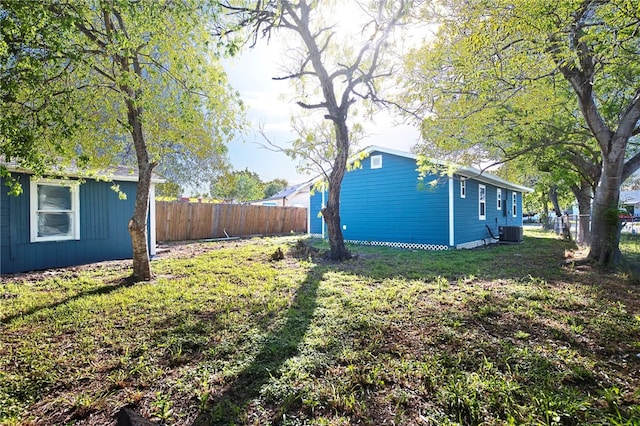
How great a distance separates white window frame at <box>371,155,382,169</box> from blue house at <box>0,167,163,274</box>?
312 inches

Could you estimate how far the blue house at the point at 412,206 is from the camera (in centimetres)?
1057

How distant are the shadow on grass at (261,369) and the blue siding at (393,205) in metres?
7.50

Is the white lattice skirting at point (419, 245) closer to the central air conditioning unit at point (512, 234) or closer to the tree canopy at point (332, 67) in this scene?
the central air conditioning unit at point (512, 234)

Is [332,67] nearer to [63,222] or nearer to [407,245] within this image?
[407,245]

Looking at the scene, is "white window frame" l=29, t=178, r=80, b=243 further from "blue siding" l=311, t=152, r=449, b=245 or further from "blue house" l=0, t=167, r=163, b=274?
"blue siding" l=311, t=152, r=449, b=245

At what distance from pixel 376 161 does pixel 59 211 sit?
397 inches

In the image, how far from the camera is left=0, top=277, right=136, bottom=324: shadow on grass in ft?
12.2

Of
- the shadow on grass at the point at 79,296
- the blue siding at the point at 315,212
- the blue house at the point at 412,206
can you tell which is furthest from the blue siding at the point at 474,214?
the shadow on grass at the point at 79,296

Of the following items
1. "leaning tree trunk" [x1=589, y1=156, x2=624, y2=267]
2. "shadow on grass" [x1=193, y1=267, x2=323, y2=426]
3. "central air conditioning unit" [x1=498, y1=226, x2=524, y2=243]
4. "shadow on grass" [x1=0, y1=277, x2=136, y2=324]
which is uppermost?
"leaning tree trunk" [x1=589, y1=156, x2=624, y2=267]

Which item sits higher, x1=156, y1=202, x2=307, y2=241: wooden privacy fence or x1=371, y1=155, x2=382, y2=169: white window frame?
x1=371, y1=155, x2=382, y2=169: white window frame

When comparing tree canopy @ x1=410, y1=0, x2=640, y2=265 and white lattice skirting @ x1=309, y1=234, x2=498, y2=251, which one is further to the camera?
white lattice skirting @ x1=309, y1=234, x2=498, y2=251

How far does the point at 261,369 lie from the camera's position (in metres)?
2.57

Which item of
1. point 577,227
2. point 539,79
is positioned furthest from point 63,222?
point 577,227

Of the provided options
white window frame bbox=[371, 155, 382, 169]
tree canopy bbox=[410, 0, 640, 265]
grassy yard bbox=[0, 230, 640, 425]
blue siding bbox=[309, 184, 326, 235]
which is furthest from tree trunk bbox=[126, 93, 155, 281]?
blue siding bbox=[309, 184, 326, 235]
